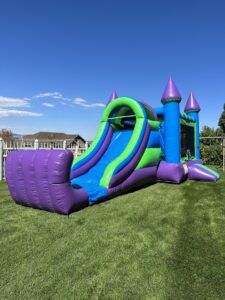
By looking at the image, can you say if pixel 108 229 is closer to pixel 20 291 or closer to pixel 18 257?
pixel 18 257

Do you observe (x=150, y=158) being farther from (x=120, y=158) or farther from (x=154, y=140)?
(x=120, y=158)

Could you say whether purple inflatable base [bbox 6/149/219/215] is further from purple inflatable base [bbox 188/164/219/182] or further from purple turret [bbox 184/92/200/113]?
purple turret [bbox 184/92/200/113]

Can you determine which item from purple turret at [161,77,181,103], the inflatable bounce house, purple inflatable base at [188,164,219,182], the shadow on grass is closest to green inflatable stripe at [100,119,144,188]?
the inflatable bounce house

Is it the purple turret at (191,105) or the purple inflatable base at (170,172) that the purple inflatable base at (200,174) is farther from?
the purple turret at (191,105)

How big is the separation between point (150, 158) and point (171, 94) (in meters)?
2.10

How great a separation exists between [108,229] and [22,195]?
6.25ft

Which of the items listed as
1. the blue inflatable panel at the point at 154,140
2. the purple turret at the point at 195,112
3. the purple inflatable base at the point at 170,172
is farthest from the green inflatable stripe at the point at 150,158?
the purple turret at the point at 195,112

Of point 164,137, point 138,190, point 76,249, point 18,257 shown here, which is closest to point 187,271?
point 76,249

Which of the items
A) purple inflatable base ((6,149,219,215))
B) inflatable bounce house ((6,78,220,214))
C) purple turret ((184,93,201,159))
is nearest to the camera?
purple inflatable base ((6,149,219,215))

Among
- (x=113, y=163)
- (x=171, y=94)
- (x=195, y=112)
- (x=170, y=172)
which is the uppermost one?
(x=171, y=94)

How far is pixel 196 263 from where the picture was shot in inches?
94.7

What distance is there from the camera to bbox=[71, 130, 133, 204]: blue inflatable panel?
4.60 m

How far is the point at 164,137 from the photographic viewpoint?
700cm

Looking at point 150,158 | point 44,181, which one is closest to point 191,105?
point 150,158
